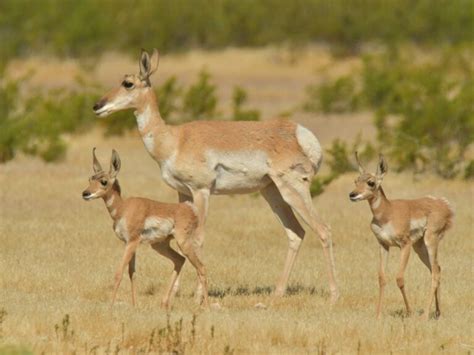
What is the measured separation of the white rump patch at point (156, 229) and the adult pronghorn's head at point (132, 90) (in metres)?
1.64

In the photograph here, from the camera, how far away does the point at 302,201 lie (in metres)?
12.3

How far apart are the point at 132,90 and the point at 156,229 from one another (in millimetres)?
1915

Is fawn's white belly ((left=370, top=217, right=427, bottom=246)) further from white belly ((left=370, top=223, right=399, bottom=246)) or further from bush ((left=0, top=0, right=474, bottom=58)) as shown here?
bush ((left=0, top=0, right=474, bottom=58))

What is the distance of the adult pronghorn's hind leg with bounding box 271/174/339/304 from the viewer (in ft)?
40.0

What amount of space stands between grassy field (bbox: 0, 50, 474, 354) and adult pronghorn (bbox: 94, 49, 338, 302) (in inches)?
31.6

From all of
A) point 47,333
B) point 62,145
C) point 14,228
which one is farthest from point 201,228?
point 62,145

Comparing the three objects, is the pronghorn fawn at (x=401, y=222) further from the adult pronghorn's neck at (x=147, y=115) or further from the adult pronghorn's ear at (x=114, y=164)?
the adult pronghorn's neck at (x=147, y=115)

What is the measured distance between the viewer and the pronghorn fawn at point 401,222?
10.7 metres

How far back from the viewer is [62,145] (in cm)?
2322

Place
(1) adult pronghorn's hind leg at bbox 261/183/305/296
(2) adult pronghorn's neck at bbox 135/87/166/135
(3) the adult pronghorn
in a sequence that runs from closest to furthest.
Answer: (3) the adult pronghorn < (2) adult pronghorn's neck at bbox 135/87/166/135 < (1) adult pronghorn's hind leg at bbox 261/183/305/296

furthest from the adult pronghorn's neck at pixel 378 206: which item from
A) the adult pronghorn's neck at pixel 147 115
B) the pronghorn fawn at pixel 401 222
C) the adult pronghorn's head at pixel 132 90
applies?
the adult pronghorn's head at pixel 132 90

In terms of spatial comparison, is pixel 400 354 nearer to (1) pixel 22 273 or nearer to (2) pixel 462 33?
(1) pixel 22 273

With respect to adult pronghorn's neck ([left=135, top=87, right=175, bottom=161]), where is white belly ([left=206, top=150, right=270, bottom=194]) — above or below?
below

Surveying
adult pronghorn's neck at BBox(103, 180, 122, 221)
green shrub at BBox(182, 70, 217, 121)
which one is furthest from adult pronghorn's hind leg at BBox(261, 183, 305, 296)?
green shrub at BBox(182, 70, 217, 121)
